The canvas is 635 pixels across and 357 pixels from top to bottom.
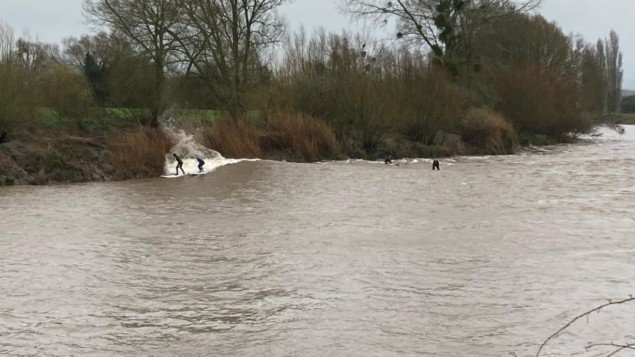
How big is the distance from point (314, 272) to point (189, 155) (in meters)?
18.9

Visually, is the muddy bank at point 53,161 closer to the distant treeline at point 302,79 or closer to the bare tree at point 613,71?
the distant treeline at point 302,79

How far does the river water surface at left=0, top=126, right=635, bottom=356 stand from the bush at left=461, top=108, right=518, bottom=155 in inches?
769

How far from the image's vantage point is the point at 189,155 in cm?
2764

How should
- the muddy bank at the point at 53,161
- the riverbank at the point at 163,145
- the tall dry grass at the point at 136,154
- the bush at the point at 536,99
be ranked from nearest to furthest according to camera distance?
the muddy bank at the point at 53,161 < the riverbank at the point at 163,145 < the tall dry grass at the point at 136,154 < the bush at the point at 536,99

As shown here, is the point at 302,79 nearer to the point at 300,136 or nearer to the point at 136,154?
the point at 300,136

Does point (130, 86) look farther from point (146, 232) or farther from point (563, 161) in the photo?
point (563, 161)

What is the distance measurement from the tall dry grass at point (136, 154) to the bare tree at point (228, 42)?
26.2ft

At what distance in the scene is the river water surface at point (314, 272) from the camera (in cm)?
691

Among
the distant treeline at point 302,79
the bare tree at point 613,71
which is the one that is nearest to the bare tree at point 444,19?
the distant treeline at point 302,79

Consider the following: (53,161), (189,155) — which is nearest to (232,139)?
(189,155)

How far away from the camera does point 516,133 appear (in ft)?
138

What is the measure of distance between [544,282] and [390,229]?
446 cm

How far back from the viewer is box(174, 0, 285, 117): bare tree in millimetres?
34562

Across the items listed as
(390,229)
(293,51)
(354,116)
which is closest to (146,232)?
(390,229)
